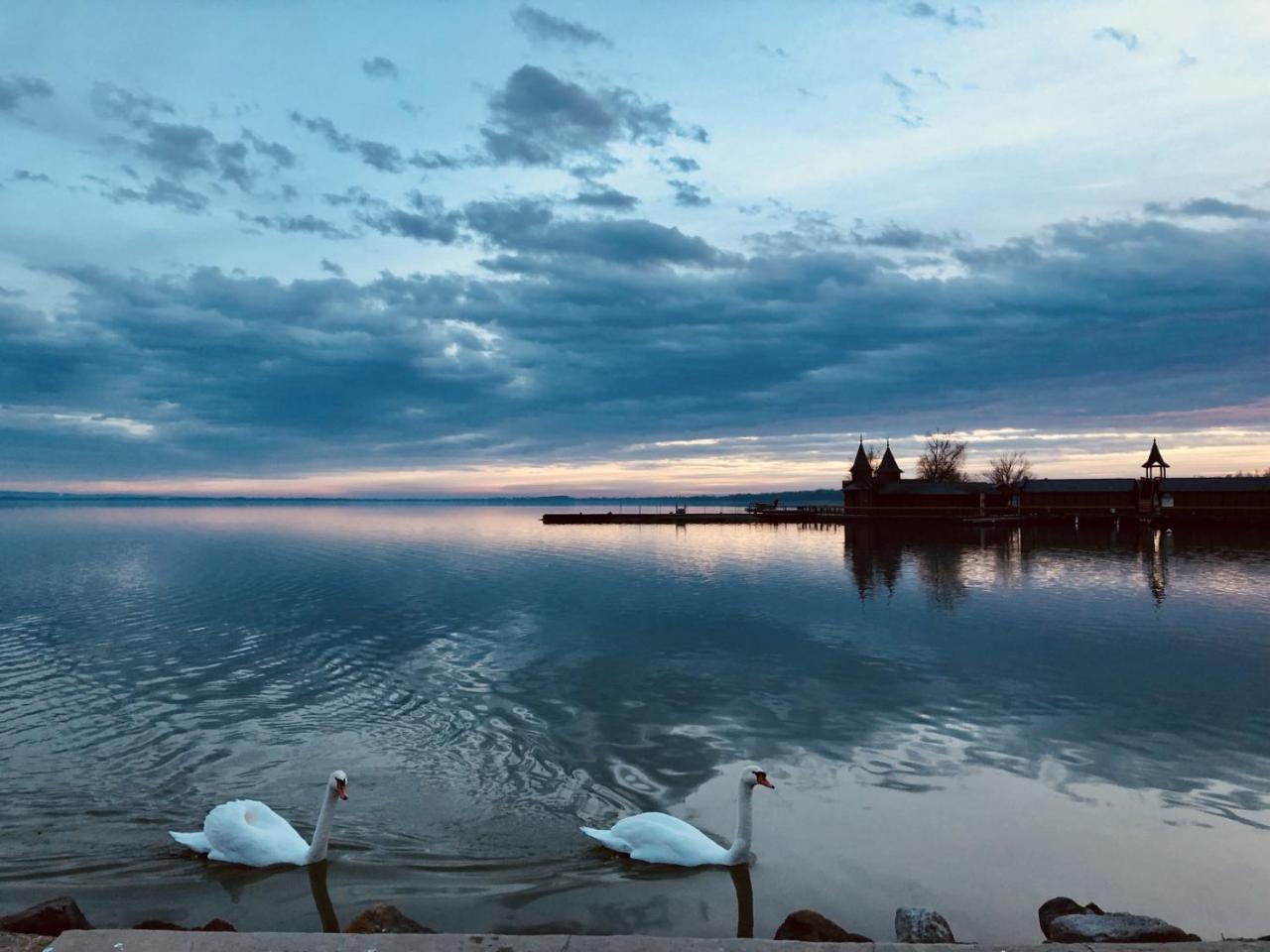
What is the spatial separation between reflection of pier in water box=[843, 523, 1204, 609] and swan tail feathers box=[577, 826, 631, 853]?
2683 cm

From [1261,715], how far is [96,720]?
23311 mm

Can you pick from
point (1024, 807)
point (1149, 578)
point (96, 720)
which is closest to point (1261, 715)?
point (1024, 807)

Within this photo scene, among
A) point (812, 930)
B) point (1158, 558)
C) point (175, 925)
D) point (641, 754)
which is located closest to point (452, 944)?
point (812, 930)

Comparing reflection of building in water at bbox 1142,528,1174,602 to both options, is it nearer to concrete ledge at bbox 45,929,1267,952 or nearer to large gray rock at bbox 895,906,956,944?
large gray rock at bbox 895,906,956,944

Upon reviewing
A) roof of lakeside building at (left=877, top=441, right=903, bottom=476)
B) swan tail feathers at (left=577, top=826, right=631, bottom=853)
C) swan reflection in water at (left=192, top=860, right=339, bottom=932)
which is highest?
roof of lakeside building at (left=877, top=441, right=903, bottom=476)

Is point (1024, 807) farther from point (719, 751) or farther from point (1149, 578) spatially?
point (1149, 578)

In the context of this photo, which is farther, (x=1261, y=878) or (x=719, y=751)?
(x=719, y=751)

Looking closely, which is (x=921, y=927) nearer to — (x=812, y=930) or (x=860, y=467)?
(x=812, y=930)

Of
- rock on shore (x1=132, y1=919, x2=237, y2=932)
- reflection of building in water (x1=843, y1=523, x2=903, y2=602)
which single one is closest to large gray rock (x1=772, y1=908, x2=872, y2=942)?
rock on shore (x1=132, y1=919, x2=237, y2=932)

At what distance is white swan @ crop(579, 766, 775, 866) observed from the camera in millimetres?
9406

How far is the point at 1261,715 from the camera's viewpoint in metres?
16.1

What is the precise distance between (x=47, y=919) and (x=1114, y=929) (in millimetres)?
9507

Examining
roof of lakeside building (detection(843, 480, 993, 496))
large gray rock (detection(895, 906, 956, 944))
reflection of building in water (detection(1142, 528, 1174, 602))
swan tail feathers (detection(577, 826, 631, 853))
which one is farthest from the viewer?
roof of lakeside building (detection(843, 480, 993, 496))

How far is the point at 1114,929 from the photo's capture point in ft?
23.1
